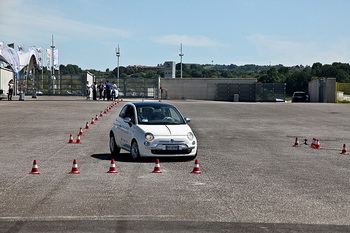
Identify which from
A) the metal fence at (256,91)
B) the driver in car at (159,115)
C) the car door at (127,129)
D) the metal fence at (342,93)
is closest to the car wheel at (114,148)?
the car door at (127,129)

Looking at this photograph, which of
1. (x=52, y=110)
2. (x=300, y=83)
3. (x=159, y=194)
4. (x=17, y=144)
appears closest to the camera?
(x=159, y=194)

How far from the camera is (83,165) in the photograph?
15.3 m

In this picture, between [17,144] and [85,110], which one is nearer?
[17,144]

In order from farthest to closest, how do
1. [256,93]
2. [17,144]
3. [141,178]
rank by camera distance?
1. [256,93]
2. [17,144]
3. [141,178]

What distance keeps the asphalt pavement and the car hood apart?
80 centimetres

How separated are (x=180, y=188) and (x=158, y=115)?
5348 mm

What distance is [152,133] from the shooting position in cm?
1586

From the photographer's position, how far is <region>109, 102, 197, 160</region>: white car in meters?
15.8

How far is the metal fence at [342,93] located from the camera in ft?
200

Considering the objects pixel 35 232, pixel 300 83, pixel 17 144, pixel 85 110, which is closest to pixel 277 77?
pixel 300 83

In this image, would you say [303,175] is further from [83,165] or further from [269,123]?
[269,123]

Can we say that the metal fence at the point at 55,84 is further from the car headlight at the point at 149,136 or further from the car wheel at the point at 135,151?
the car headlight at the point at 149,136

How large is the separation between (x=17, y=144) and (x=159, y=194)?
10741 millimetres

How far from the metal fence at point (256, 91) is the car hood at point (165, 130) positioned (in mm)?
59767
